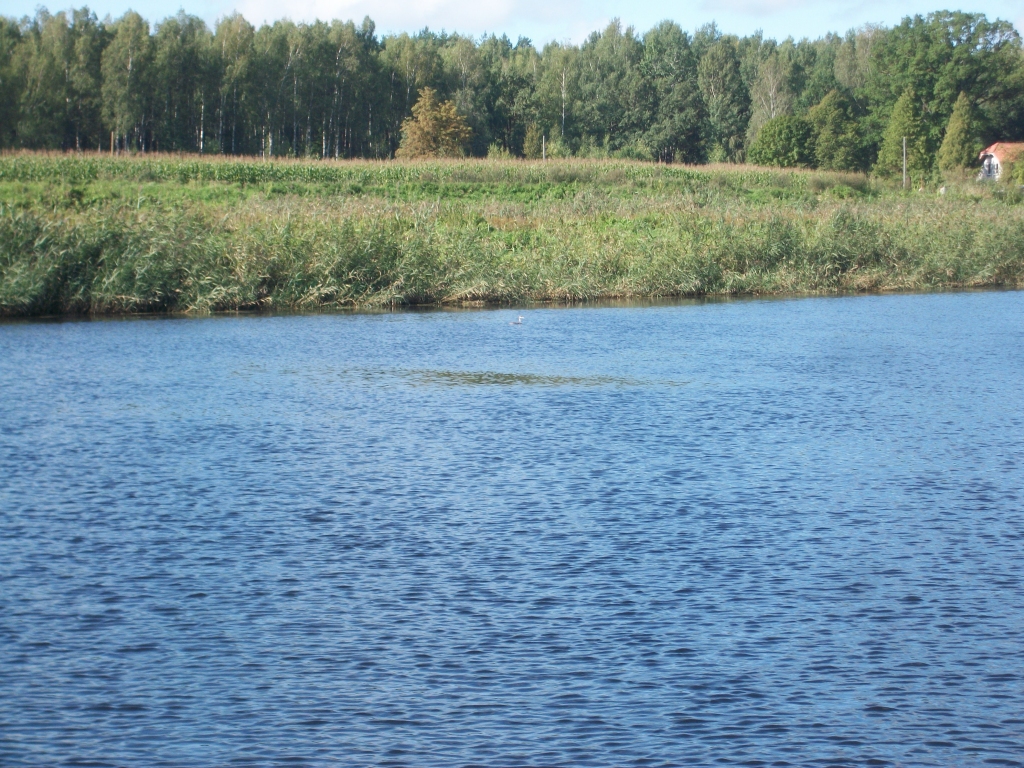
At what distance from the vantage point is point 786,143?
275 ft

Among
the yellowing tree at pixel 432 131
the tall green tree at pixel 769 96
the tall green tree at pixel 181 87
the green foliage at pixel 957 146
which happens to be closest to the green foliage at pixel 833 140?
the green foliage at pixel 957 146

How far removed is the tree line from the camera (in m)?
78.4

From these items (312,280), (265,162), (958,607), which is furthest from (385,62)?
(958,607)

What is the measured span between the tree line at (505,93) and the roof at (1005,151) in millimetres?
2611

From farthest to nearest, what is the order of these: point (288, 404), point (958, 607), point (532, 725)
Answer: point (288, 404), point (958, 607), point (532, 725)

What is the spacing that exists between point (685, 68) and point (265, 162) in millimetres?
68309

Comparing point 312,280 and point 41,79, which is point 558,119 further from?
point 312,280

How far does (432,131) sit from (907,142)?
3323 cm

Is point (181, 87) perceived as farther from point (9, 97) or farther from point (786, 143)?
point (786, 143)

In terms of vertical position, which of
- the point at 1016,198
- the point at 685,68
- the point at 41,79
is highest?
the point at 685,68

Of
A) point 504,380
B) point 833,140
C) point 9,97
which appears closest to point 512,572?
point 504,380

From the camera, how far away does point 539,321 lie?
80.1 feet

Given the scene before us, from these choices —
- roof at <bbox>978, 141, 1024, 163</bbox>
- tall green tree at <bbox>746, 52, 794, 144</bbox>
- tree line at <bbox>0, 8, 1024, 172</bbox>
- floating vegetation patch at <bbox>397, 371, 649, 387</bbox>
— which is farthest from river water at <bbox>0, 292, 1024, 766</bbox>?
tall green tree at <bbox>746, 52, 794, 144</bbox>

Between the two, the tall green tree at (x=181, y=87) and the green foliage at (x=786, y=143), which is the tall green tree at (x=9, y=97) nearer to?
the tall green tree at (x=181, y=87)
